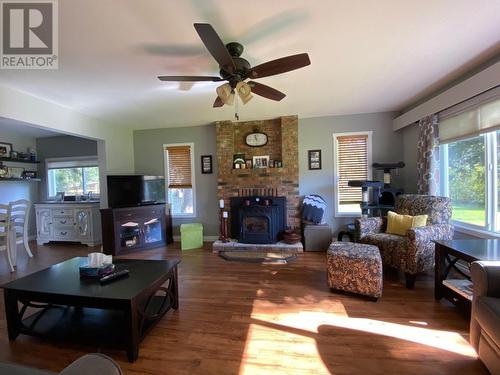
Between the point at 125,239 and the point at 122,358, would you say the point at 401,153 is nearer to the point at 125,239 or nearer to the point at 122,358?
the point at 122,358

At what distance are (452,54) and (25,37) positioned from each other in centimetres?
386

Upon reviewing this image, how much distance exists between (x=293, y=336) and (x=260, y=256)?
6.01 feet

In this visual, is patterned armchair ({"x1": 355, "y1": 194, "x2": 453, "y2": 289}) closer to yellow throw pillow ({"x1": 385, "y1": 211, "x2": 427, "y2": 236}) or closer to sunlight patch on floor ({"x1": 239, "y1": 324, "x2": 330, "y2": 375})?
yellow throw pillow ({"x1": 385, "y1": 211, "x2": 427, "y2": 236})

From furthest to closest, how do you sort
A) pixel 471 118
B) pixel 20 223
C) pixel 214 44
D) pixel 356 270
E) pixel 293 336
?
pixel 20 223 < pixel 471 118 < pixel 356 270 < pixel 293 336 < pixel 214 44

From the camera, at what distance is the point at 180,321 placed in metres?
1.93

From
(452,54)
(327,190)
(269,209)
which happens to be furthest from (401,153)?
(269,209)

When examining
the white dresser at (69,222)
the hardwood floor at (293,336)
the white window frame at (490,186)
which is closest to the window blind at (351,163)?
the white window frame at (490,186)

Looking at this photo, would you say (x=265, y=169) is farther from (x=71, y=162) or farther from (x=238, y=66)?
(x=71, y=162)

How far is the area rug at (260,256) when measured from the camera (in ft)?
10.9

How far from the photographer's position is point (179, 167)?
15.4 ft

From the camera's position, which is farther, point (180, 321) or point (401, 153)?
point (401, 153)

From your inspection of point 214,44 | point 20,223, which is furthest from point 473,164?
point 20,223

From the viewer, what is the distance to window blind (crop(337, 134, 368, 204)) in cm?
412

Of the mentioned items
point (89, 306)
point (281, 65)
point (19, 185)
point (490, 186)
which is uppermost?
point (281, 65)
